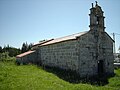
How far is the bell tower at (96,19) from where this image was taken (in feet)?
Answer: 56.4

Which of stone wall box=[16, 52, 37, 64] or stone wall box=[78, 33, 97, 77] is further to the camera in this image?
stone wall box=[16, 52, 37, 64]

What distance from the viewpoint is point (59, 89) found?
9.80 metres

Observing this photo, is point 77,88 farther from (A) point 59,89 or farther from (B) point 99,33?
(B) point 99,33

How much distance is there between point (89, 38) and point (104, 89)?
7.04m

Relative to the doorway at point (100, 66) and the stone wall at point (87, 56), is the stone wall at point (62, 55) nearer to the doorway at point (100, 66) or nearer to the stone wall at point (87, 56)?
the stone wall at point (87, 56)

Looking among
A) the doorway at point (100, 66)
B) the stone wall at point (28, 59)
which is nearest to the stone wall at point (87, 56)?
the doorway at point (100, 66)

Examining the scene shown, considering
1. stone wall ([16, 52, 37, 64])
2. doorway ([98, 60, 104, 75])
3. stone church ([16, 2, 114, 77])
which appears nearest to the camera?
stone church ([16, 2, 114, 77])

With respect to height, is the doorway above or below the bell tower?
below

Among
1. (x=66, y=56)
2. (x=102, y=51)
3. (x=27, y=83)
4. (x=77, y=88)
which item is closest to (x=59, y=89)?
(x=77, y=88)

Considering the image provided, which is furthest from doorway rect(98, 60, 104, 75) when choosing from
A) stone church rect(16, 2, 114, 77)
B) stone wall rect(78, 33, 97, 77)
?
stone wall rect(78, 33, 97, 77)

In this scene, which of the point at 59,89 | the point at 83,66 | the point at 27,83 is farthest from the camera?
the point at 83,66

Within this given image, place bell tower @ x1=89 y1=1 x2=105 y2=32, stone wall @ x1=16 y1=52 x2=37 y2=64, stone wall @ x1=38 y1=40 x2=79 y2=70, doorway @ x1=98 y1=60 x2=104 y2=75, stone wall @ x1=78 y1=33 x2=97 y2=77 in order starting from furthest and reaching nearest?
stone wall @ x1=16 y1=52 x2=37 y2=64 → doorway @ x1=98 y1=60 x2=104 y2=75 → bell tower @ x1=89 y1=1 x2=105 y2=32 → stone wall @ x1=38 y1=40 x2=79 y2=70 → stone wall @ x1=78 y1=33 x2=97 y2=77

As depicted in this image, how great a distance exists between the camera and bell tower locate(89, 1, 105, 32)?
1720 cm

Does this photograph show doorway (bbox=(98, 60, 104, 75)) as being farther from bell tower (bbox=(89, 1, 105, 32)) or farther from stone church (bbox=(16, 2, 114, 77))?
bell tower (bbox=(89, 1, 105, 32))
